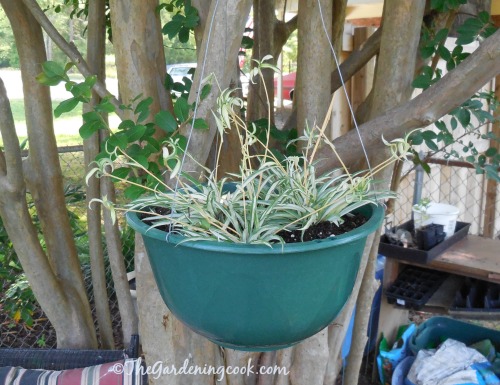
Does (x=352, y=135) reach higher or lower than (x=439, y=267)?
higher

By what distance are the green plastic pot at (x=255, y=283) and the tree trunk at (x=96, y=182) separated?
919 mm

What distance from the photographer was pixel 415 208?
8.42 ft

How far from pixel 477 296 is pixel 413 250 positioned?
49 centimetres

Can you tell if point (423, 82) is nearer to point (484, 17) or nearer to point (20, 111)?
point (484, 17)

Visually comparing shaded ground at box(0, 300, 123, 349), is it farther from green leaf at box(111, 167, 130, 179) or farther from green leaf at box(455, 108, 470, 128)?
green leaf at box(455, 108, 470, 128)

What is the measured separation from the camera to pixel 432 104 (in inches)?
49.9

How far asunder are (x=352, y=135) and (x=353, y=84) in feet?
7.48

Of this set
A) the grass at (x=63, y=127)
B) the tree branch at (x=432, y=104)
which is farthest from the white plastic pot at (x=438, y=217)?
the grass at (x=63, y=127)

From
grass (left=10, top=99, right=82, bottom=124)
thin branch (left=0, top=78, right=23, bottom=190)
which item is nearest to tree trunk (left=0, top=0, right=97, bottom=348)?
thin branch (left=0, top=78, right=23, bottom=190)

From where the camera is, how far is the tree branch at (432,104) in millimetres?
1209

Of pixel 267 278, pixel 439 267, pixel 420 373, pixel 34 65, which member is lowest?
pixel 420 373

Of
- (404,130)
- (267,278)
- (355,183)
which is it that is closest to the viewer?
(267,278)

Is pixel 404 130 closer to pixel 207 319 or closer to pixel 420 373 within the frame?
pixel 207 319

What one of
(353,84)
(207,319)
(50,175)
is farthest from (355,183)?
(353,84)
